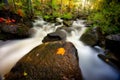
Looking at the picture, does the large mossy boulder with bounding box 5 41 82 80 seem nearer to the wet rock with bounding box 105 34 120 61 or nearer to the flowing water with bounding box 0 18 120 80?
the flowing water with bounding box 0 18 120 80

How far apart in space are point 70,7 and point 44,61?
813 inches

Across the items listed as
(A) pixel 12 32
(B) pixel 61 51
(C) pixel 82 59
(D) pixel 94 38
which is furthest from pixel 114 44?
(A) pixel 12 32

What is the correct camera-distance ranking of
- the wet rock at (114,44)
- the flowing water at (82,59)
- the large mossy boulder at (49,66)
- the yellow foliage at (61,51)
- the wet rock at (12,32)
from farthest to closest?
the wet rock at (12,32) → the wet rock at (114,44) → the flowing water at (82,59) → the yellow foliage at (61,51) → the large mossy boulder at (49,66)

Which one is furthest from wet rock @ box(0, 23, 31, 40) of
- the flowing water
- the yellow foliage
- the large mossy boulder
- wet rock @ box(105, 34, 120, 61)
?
wet rock @ box(105, 34, 120, 61)

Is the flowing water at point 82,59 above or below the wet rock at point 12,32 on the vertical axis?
below

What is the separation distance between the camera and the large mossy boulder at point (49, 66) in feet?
12.3

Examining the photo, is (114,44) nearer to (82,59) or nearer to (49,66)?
(82,59)

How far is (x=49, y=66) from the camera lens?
3.91 meters

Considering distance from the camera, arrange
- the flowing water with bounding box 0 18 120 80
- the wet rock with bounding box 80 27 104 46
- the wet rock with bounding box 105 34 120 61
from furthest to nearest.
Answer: the wet rock with bounding box 80 27 104 46
the wet rock with bounding box 105 34 120 61
the flowing water with bounding box 0 18 120 80

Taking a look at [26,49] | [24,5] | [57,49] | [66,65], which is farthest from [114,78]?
[24,5]

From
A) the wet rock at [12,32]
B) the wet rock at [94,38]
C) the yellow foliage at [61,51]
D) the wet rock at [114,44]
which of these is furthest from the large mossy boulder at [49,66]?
the wet rock at [12,32]

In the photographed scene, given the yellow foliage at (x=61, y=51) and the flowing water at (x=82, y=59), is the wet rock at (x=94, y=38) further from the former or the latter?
the yellow foliage at (x=61, y=51)

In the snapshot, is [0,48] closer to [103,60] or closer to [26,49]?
[26,49]

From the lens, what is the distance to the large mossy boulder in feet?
12.3
